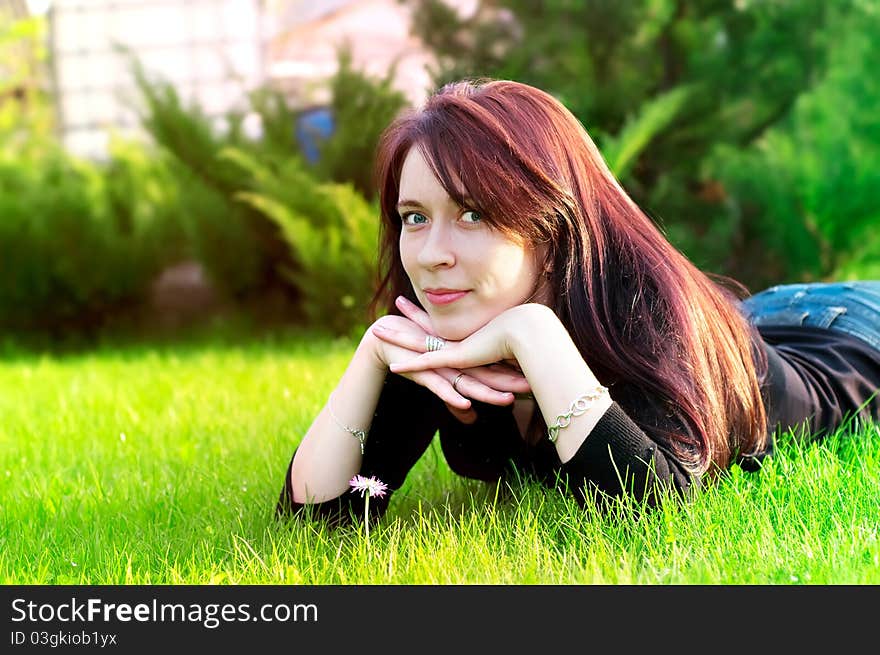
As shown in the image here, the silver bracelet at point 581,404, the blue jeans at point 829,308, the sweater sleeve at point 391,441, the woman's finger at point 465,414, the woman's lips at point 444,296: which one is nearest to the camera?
the silver bracelet at point 581,404

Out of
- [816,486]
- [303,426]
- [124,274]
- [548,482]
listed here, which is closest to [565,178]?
[548,482]

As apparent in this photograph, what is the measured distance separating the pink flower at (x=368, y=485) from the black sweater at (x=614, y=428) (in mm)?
41

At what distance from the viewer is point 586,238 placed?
212cm

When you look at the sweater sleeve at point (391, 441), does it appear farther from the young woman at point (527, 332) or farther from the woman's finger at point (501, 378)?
the woman's finger at point (501, 378)

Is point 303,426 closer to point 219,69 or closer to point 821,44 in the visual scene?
point 821,44

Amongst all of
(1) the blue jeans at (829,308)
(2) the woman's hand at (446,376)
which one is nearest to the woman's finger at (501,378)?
(2) the woman's hand at (446,376)

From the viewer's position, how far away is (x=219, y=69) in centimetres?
934

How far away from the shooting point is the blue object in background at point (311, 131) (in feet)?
20.4

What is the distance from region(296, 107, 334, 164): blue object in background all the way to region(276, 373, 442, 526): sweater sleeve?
4003mm

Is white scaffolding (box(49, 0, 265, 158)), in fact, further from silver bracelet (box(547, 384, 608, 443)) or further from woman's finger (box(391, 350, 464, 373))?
silver bracelet (box(547, 384, 608, 443))

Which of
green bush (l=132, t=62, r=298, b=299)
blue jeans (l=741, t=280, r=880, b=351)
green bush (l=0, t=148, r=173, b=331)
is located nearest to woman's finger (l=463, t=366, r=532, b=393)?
blue jeans (l=741, t=280, r=880, b=351)

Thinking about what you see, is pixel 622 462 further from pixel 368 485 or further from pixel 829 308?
pixel 829 308

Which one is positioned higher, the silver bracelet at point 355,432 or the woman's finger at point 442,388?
the woman's finger at point 442,388

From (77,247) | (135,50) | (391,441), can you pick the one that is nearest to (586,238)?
(391,441)
